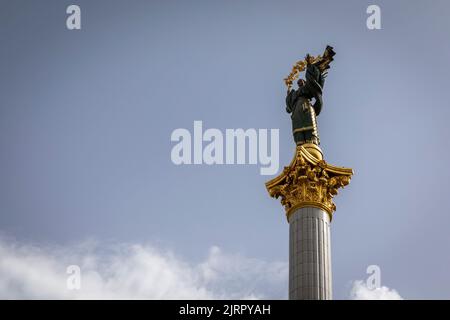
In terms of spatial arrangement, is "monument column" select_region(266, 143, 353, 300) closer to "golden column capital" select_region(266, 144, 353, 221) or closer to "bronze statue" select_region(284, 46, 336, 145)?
"golden column capital" select_region(266, 144, 353, 221)

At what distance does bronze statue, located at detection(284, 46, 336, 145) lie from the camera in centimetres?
4947

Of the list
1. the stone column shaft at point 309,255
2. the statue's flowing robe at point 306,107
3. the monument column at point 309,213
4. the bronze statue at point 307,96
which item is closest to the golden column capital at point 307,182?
the monument column at point 309,213

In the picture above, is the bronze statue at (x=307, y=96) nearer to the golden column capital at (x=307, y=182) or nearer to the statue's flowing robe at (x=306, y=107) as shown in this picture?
the statue's flowing robe at (x=306, y=107)

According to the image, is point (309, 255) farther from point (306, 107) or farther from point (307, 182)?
point (306, 107)

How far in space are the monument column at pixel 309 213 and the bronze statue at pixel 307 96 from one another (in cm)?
136

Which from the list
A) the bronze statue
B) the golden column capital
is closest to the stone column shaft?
the golden column capital

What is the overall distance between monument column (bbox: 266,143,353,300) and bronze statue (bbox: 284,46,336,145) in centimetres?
136

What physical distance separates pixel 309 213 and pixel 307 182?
1804 mm

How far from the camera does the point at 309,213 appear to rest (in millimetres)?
45125

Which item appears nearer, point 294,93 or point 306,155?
point 306,155
